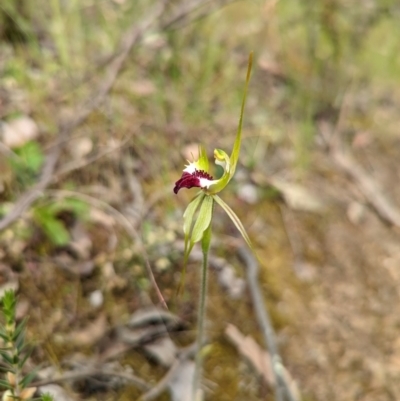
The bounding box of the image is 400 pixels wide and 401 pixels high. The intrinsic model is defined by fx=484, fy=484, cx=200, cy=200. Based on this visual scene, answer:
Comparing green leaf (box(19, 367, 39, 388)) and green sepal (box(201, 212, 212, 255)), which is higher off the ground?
green sepal (box(201, 212, 212, 255))

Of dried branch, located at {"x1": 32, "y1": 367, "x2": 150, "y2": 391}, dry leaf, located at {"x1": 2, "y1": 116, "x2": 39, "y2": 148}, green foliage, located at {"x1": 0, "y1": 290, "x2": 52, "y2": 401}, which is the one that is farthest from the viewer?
dry leaf, located at {"x1": 2, "y1": 116, "x2": 39, "y2": 148}

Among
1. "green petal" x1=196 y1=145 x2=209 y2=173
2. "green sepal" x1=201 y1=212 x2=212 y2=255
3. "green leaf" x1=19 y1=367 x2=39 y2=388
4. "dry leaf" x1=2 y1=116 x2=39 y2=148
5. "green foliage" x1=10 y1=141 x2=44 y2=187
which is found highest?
"dry leaf" x1=2 y1=116 x2=39 y2=148

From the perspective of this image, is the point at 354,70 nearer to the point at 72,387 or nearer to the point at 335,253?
the point at 335,253

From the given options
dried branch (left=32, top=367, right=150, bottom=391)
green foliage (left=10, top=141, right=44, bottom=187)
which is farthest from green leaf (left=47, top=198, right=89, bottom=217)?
dried branch (left=32, top=367, right=150, bottom=391)

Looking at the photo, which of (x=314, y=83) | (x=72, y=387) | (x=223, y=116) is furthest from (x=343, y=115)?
(x=72, y=387)

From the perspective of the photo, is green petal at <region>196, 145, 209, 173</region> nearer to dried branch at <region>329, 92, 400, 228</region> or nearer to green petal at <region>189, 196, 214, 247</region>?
green petal at <region>189, 196, 214, 247</region>

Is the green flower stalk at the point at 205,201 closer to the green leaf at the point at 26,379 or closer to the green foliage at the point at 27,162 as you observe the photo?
the green leaf at the point at 26,379

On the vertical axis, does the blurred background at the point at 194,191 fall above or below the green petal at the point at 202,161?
above

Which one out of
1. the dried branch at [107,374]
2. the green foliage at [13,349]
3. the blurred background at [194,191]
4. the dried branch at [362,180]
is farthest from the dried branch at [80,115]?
the dried branch at [362,180]
